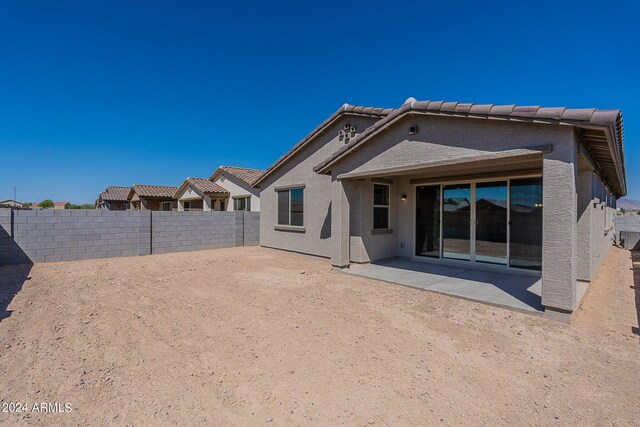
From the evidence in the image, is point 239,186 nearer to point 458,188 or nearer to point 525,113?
point 458,188

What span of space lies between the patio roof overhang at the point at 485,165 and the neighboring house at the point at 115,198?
3195cm

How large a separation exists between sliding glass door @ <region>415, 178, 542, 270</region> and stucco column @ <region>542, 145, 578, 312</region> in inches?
127

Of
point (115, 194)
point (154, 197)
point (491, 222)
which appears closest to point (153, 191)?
point (154, 197)

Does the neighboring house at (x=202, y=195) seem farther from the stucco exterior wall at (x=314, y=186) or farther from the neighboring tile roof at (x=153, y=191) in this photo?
the stucco exterior wall at (x=314, y=186)

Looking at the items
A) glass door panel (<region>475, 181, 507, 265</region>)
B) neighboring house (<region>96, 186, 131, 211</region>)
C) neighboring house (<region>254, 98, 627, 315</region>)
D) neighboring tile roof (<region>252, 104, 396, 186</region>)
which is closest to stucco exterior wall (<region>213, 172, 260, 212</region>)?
neighboring house (<region>254, 98, 627, 315</region>)

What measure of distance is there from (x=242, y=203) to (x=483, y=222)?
13380 mm

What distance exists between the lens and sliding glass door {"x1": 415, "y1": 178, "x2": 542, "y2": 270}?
7.73 meters

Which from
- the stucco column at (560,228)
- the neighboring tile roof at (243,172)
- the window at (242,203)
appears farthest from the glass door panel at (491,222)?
the window at (242,203)

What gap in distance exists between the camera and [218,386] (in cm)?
293

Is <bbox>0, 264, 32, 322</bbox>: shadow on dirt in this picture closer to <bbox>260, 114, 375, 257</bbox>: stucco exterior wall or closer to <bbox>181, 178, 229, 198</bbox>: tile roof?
<bbox>260, 114, 375, 257</bbox>: stucco exterior wall

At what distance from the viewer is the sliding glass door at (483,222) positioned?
773cm

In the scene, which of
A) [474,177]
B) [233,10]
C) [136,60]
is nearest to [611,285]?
[474,177]

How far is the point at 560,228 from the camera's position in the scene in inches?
Answer: 189

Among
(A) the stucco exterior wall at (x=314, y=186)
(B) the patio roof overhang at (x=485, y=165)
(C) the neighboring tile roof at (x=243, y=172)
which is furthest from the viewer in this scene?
(C) the neighboring tile roof at (x=243, y=172)
